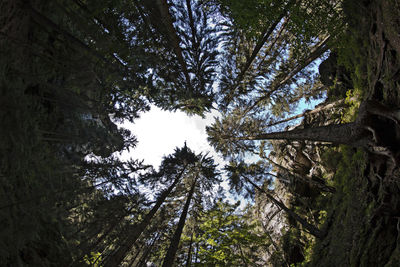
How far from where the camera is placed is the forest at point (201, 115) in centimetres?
279

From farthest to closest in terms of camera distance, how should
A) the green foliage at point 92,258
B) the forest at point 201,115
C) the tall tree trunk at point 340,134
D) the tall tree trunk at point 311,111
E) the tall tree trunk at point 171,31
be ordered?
1. the tall tree trunk at point 311,111
2. the green foliage at point 92,258
3. the tall tree trunk at point 171,31
4. the tall tree trunk at point 340,134
5. the forest at point 201,115

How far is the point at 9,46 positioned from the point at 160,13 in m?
4.63

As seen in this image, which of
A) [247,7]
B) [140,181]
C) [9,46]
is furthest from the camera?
[140,181]

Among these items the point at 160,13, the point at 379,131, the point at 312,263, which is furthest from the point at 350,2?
the point at 312,263

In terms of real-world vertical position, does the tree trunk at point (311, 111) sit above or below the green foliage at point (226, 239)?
above

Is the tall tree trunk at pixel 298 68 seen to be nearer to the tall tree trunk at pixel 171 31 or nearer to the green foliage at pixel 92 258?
the tall tree trunk at pixel 171 31

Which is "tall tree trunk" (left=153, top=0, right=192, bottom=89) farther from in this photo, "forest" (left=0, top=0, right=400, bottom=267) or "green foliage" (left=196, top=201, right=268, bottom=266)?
"green foliage" (left=196, top=201, right=268, bottom=266)

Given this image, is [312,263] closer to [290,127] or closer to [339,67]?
[339,67]

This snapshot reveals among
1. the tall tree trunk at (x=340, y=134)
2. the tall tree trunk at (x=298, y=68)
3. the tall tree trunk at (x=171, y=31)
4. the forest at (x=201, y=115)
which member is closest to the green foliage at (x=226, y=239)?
the forest at (x=201, y=115)

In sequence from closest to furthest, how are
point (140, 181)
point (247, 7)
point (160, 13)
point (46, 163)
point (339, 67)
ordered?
point (46, 163) < point (247, 7) < point (160, 13) < point (339, 67) < point (140, 181)

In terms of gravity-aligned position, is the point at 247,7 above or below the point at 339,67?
below

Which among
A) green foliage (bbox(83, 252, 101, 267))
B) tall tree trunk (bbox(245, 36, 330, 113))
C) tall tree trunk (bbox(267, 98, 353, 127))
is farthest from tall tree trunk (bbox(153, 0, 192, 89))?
green foliage (bbox(83, 252, 101, 267))

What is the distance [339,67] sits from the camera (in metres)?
8.32

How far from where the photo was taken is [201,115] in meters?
10.9
